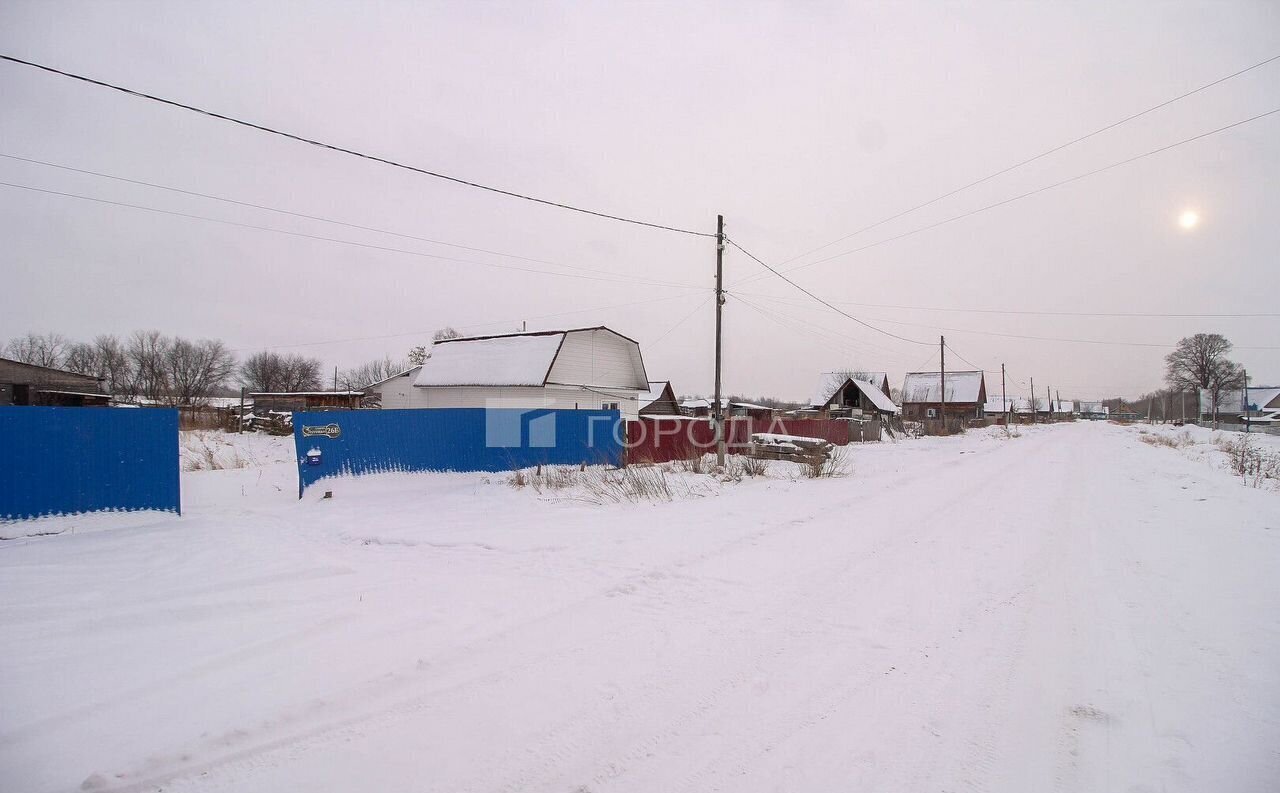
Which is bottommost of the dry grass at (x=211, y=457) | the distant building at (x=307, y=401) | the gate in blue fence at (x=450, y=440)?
the dry grass at (x=211, y=457)

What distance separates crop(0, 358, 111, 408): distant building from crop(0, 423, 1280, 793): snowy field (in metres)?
33.7

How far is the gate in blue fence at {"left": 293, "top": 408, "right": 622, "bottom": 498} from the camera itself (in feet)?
37.4

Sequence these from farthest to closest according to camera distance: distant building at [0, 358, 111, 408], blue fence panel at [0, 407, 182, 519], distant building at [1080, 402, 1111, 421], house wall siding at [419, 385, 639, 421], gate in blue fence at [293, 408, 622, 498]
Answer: distant building at [1080, 402, 1111, 421] < distant building at [0, 358, 111, 408] < house wall siding at [419, 385, 639, 421] < gate in blue fence at [293, 408, 622, 498] < blue fence panel at [0, 407, 182, 519]

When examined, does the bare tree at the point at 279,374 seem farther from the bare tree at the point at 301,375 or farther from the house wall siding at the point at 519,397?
the house wall siding at the point at 519,397

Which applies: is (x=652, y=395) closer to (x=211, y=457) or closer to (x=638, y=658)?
(x=211, y=457)

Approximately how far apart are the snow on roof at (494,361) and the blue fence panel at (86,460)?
1586 cm

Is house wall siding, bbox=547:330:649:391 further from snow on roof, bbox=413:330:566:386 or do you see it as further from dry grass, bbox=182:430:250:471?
dry grass, bbox=182:430:250:471

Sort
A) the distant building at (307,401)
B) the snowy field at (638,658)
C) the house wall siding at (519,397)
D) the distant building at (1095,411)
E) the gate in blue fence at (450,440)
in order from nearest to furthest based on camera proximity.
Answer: the snowy field at (638,658), the gate in blue fence at (450,440), the house wall siding at (519,397), the distant building at (307,401), the distant building at (1095,411)

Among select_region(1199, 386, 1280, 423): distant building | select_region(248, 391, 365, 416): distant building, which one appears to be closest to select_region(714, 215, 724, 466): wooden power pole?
select_region(248, 391, 365, 416): distant building

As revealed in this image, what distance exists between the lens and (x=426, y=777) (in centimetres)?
267

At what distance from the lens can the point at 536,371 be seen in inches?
983

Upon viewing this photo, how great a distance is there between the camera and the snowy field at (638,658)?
2777mm

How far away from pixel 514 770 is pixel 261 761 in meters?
1.30

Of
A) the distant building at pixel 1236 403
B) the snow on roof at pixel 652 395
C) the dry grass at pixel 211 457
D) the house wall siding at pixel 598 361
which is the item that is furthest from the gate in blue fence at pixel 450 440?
the distant building at pixel 1236 403
